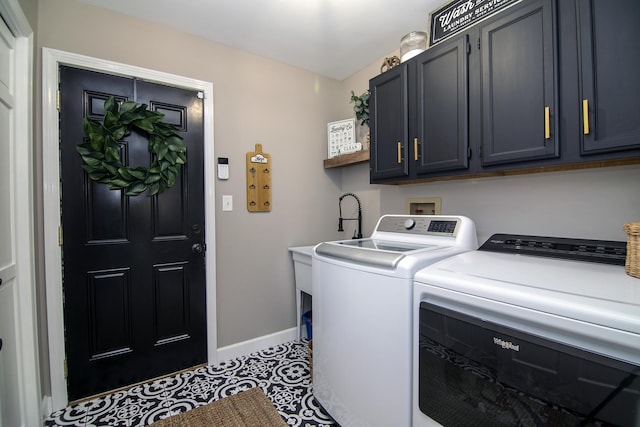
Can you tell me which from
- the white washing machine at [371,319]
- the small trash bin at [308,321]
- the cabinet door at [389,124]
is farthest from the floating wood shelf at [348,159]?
the small trash bin at [308,321]

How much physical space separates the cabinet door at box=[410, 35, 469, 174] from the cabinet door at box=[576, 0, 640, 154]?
472mm

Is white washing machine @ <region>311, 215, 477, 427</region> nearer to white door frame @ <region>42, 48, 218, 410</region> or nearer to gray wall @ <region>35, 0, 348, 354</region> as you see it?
gray wall @ <region>35, 0, 348, 354</region>

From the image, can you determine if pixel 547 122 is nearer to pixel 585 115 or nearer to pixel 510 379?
pixel 585 115

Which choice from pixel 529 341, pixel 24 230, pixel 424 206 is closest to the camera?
pixel 529 341

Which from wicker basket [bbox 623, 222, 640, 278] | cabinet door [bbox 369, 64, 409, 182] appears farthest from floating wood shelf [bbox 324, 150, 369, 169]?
wicker basket [bbox 623, 222, 640, 278]

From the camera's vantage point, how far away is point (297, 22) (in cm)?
197

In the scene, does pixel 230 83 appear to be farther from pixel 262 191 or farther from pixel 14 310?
pixel 14 310

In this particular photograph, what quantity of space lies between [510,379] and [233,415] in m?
1.52

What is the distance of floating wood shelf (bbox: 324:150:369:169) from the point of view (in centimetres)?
228

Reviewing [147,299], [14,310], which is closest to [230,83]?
[147,299]

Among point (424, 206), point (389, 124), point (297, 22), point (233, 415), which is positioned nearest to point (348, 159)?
point (389, 124)

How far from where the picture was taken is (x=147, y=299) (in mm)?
1966

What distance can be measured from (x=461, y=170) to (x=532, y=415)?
1.13m

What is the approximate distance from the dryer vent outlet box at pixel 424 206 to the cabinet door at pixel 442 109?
0.39 m
